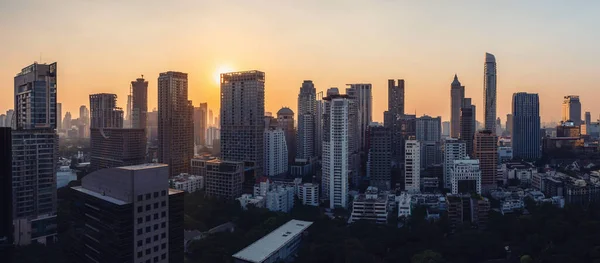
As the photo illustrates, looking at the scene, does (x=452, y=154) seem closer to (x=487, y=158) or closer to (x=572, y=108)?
(x=487, y=158)

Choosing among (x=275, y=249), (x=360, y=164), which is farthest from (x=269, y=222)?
(x=360, y=164)

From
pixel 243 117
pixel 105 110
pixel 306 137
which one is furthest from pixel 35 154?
pixel 306 137

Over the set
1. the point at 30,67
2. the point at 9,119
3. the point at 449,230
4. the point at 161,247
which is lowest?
the point at 449,230

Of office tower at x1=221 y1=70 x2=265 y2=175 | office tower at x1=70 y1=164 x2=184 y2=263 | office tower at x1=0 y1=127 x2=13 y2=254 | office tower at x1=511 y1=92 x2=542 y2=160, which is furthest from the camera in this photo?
office tower at x1=511 y1=92 x2=542 y2=160

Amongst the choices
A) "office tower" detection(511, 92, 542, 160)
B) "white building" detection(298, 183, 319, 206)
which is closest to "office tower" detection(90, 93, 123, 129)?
"white building" detection(298, 183, 319, 206)

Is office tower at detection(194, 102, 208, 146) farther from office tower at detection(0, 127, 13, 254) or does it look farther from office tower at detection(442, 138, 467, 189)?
office tower at detection(0, 127, 13, 254)

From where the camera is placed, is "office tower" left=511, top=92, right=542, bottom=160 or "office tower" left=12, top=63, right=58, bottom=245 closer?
"office tower" left=12, top=63, right=58, bottom=245

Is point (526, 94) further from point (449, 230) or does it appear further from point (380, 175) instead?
point (449, 230)
